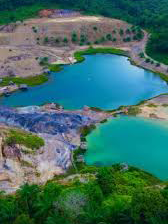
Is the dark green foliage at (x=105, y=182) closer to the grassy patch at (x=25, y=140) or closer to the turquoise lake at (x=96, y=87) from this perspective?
the grassy patch at (x=25, y=140)

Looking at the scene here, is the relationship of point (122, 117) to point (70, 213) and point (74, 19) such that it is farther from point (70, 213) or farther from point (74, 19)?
point (74, 19)

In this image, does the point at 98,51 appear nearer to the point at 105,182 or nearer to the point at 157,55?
the point at 157,55

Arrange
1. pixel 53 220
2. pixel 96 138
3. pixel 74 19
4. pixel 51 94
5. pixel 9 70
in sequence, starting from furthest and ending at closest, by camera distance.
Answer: pixel 74 19
pixel 9 70
pixel 51 94
pixel 96 138
pixel 53 220

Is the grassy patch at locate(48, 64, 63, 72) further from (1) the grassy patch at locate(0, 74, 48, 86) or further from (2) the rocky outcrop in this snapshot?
(2) the rocky outcrop

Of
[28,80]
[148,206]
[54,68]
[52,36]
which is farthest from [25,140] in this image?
[52,36]

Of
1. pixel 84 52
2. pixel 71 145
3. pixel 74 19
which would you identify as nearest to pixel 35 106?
pixel 71 145

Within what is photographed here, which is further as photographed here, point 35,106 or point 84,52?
point 84,52

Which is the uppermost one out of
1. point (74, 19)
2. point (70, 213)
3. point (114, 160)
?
point (74, 19)
